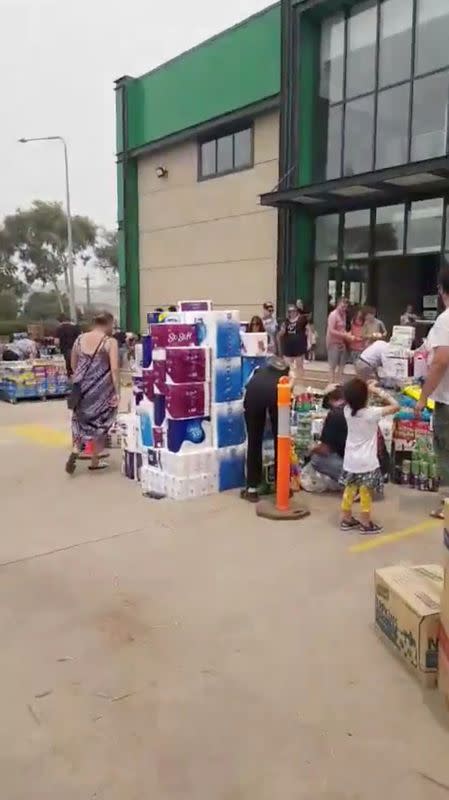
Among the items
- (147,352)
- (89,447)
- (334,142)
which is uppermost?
(334,142)

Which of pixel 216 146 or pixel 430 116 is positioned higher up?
pixel 216 146

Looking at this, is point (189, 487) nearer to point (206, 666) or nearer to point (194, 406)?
point (194, 406)

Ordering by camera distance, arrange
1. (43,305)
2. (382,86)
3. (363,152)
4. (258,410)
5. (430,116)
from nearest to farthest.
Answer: (258,410) → (430,116) → (382,86) → (363,152) → (43,305)

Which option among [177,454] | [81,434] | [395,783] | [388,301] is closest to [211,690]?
[395,783]

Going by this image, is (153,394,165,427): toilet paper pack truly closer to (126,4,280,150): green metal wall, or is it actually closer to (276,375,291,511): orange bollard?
(276,375,291,511): orange bollard

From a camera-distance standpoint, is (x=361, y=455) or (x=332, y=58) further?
(x=332, y=58)

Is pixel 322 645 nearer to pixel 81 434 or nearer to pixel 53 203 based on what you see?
pixel 81 434

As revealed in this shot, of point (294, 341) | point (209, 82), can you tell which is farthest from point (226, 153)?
point (294, 341)

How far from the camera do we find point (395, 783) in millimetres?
2559

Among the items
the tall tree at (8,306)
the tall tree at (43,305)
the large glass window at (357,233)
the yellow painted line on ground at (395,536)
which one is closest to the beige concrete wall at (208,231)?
the large glass window at (357,233)

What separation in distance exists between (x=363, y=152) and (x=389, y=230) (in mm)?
1996

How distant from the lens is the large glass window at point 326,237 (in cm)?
1756

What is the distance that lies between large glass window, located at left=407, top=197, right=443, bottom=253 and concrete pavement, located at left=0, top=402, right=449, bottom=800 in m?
10.8

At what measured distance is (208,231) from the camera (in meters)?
20.8
